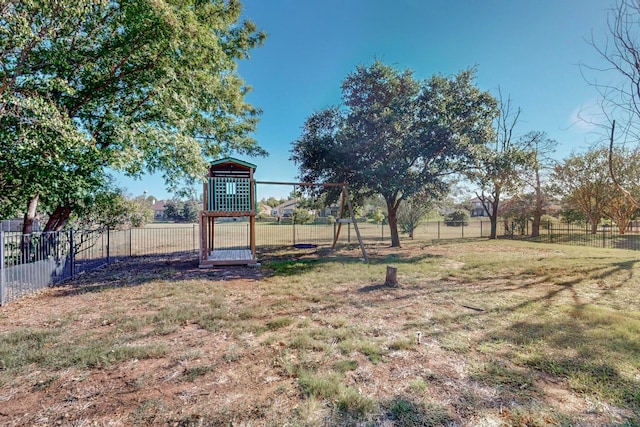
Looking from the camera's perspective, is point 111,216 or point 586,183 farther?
point 586,183

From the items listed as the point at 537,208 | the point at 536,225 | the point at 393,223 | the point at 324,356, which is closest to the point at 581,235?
the point at 536,225

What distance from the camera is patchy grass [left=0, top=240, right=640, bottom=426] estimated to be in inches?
82.4

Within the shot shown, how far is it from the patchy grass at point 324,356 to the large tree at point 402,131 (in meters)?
6.27

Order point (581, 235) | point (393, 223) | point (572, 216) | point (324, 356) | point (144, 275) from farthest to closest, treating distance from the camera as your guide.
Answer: point (572, 216) < point (581, 235) < point (393, 223) < point (144, 275) < point (324, 356)

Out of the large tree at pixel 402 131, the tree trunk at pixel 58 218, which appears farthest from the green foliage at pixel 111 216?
the large tree at pixel 402 131

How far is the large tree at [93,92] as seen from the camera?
4.52m

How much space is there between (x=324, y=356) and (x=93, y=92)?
7.45 meters

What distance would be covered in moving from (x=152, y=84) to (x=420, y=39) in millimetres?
9175

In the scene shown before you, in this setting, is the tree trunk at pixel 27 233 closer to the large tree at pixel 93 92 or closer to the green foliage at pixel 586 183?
the large tree at pixel 93 92

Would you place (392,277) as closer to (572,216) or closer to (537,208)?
(537,208)

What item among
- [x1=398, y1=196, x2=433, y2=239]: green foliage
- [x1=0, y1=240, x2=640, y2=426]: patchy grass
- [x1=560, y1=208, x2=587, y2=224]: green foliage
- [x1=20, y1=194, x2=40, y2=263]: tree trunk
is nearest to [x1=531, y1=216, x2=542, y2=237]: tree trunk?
[x1=560, y1=208, x2=587, y2=224]: green foliage

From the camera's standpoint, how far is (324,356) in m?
2.96

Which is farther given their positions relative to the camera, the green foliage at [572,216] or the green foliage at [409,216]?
the green foliage at [572,216]

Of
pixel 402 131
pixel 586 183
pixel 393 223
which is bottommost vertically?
pixel 393 223
